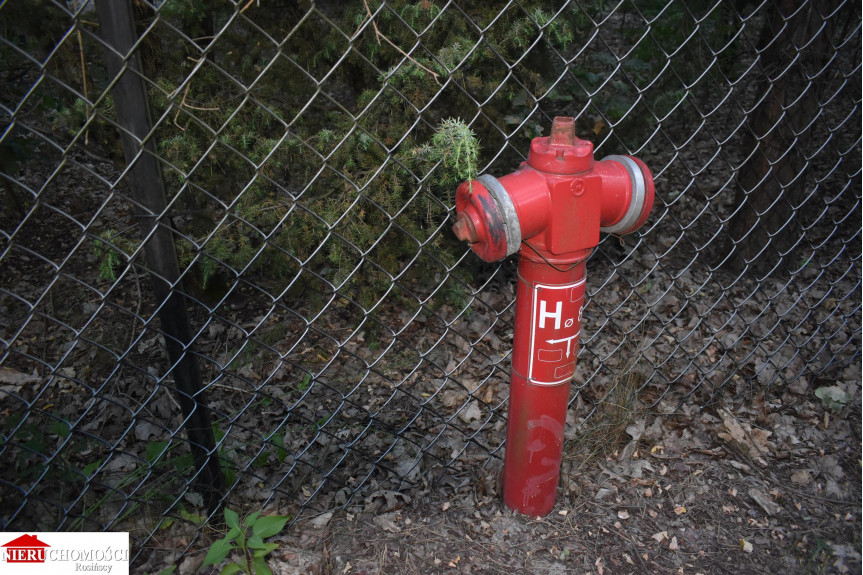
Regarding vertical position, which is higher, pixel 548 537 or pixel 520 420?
pixel 520 420

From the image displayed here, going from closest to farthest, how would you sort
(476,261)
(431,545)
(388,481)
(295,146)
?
(431,545), (388,481), (295,146), (476,261)

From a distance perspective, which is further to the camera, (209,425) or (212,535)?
(212,535)

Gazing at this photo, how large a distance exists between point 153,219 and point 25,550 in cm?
107

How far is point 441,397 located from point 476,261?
73cm

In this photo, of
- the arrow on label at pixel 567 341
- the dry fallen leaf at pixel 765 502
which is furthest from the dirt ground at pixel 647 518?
the arrow on label at pixel 567 341

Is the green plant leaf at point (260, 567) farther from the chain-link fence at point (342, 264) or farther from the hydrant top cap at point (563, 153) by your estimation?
the hydrant top cap at point (563, 153)

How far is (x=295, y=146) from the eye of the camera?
2.43 m

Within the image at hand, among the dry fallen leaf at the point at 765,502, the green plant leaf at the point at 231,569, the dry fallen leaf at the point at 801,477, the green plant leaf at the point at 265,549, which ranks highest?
the green plant leaf at the point at 265,549

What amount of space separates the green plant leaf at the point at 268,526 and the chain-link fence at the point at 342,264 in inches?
10.5

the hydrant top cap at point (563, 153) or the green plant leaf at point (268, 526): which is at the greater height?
the hydrant top cap at point (563, 153)

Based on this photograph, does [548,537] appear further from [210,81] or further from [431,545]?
[210,81]

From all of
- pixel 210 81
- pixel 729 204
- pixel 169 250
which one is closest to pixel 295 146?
pixel 210 81

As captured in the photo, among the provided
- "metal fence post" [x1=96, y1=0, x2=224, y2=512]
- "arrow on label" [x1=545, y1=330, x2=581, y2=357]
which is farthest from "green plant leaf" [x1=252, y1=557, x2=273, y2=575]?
"arrow on label" [x1=545, y1=330, x2=581, y2=357]

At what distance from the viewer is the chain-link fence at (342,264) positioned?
1942 mm
